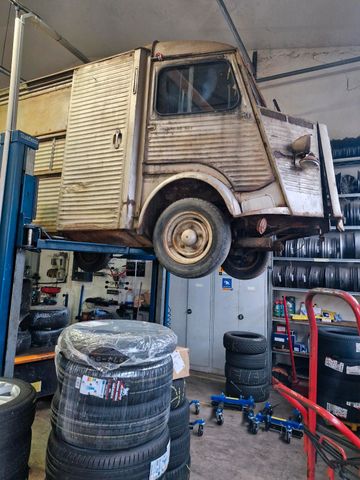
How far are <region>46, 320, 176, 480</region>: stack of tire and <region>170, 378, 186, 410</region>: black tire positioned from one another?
60 cm

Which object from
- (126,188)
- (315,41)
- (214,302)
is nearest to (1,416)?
(126,188)

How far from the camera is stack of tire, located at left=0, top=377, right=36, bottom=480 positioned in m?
1.52

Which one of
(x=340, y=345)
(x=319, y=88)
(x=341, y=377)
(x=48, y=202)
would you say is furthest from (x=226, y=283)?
(x=319, y=88)

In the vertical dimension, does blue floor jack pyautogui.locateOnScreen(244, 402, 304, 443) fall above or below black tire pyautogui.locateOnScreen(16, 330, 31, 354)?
below

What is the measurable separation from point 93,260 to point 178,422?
2.43 meters

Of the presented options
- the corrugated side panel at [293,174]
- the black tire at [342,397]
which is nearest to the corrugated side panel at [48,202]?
the corrugated side panel at [293,174]

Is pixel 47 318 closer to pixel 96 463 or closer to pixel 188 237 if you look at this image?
pixel 188 237

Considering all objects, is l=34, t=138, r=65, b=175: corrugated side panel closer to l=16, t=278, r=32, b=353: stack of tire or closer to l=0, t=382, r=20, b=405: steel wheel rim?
l=16, t=278, r=32, b=353: stack of tire

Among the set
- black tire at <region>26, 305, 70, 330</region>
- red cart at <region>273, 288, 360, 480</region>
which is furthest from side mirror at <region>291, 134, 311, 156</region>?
black tire at <region>26, 305, 70, 330</region>

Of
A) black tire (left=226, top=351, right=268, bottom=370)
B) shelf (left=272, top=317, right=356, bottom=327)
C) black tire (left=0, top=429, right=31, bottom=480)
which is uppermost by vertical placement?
shelf (left=272, top=317, right=356, bottom=327)

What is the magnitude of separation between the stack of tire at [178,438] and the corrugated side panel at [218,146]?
1.68 meters

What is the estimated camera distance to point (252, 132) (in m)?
2.56

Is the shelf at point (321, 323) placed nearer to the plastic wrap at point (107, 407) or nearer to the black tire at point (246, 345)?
the black tire at point (246, 345)

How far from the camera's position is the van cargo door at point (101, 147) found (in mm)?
2791
